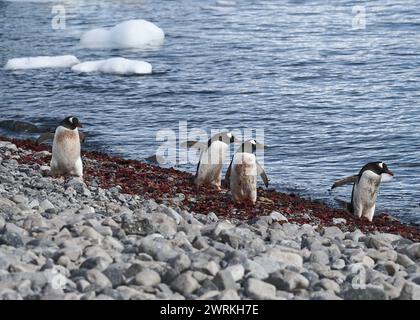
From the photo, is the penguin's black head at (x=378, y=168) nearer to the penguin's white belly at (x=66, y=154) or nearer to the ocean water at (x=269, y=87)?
the ocean water at (x=269, y=87)

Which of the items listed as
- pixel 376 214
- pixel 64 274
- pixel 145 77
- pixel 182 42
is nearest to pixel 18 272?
pixel 64 274

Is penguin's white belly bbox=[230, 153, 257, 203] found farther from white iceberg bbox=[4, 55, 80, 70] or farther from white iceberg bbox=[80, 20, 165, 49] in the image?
white iceberg bbox=[80, 20, 165, 49]

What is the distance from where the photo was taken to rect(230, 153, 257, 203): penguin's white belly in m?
11.8

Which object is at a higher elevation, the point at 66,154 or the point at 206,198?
the point at 66,154

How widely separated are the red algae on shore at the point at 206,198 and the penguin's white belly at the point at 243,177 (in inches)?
5.9

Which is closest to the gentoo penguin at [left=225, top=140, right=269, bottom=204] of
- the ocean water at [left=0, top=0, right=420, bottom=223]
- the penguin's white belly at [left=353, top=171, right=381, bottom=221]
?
the penguin's white belly at [left=353, top=171, right=381, bottom=221]

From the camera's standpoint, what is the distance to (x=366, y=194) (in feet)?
40.8

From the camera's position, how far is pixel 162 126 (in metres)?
20.5

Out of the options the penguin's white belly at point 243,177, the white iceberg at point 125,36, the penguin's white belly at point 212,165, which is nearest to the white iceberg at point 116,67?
the white iceberg at point 125,36

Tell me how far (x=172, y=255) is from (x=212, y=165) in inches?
244

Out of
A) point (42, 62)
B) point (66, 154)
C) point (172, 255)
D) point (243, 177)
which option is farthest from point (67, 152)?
point (42, 62)

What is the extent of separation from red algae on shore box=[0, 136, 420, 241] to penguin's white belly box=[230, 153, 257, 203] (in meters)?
0.15

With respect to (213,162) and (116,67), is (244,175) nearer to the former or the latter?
(213,162)
